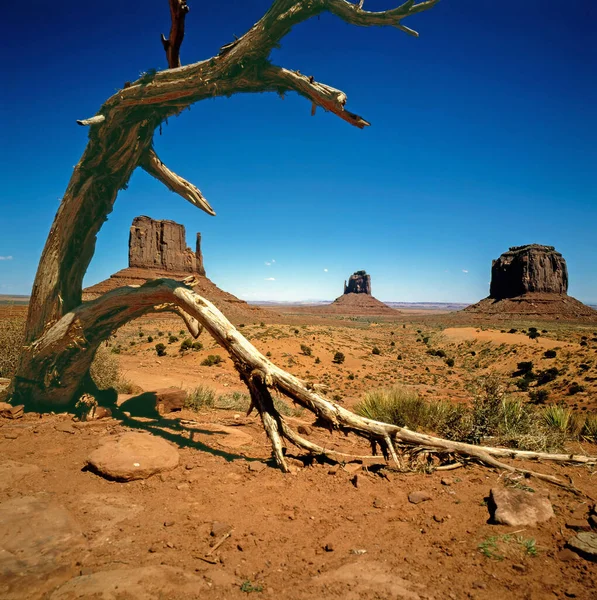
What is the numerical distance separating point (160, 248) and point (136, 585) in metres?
99.8

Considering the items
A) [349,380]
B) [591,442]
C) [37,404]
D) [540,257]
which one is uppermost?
[540,257]

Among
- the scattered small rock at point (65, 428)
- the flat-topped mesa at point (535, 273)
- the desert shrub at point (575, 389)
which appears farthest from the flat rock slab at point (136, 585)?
the flat-topped mesa at point (535, 273)

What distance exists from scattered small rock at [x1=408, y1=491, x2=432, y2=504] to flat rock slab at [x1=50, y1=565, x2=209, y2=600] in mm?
2196

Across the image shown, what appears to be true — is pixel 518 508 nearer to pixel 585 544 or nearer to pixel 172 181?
pixel 585 544

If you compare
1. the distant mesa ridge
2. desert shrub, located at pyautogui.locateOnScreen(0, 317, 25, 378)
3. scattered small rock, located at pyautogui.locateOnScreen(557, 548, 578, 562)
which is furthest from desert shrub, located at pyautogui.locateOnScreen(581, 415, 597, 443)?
the distant mesa ridge

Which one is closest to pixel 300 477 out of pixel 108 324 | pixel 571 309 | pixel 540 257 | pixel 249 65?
pixel 108 324

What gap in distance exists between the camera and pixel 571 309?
89.6 metres

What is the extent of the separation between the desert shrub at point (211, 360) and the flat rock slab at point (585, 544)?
17.1m

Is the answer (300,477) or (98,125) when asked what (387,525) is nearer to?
(300,477)

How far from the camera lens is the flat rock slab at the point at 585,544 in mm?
2746

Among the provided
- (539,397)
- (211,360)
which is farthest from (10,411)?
(539,397)

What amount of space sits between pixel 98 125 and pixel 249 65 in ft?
8.69

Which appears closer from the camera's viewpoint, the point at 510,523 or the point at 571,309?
the point at 510,523

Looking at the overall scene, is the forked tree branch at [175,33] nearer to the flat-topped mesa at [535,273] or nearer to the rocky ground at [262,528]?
the rocky ground at [262,528]
